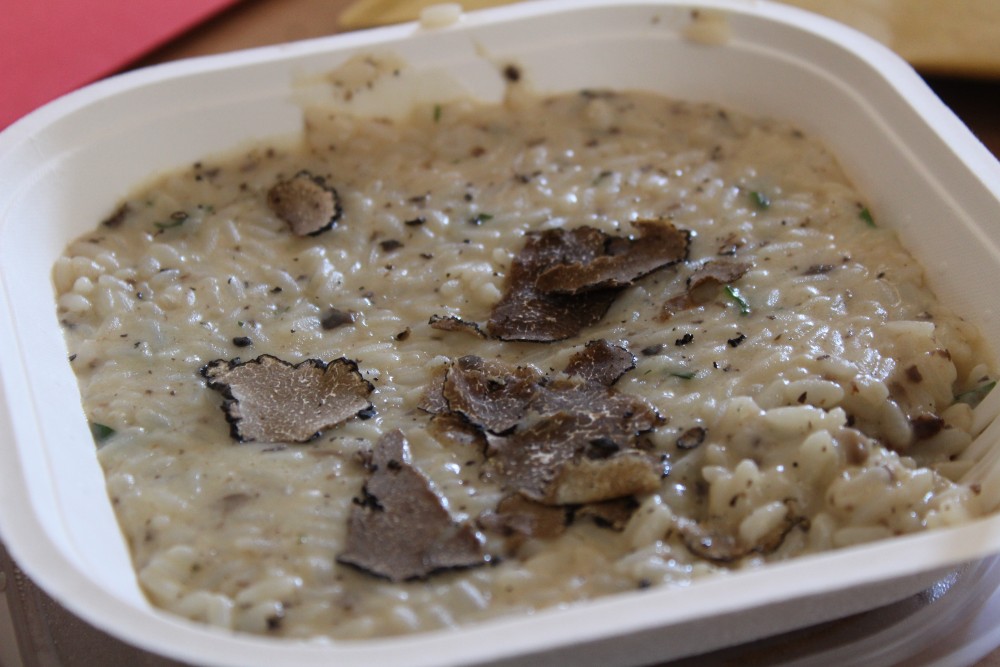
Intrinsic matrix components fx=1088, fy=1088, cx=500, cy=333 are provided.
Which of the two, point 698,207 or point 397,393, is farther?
point 698,207

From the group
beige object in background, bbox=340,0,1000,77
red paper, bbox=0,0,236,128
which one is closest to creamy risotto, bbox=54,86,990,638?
beige object in background, bbox=340,0,1000,77

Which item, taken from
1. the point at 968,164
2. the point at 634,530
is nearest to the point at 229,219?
the point at 634,530

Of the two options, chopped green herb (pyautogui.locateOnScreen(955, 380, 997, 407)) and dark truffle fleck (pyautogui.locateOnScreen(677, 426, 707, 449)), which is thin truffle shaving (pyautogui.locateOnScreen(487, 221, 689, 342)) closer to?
dark truffle fleck (pyautogui.locateOnScreen(677, 426, 707, 449))

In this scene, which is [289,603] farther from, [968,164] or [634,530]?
[968,164]

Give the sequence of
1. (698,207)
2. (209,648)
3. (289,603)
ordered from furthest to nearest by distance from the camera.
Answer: (698,207), (289,603), (209,648)

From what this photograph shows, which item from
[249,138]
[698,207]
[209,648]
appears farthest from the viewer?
[249,138]

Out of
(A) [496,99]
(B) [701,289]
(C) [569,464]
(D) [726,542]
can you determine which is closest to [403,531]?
(C) [569,464]

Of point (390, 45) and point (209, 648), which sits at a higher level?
point (390, 45)
